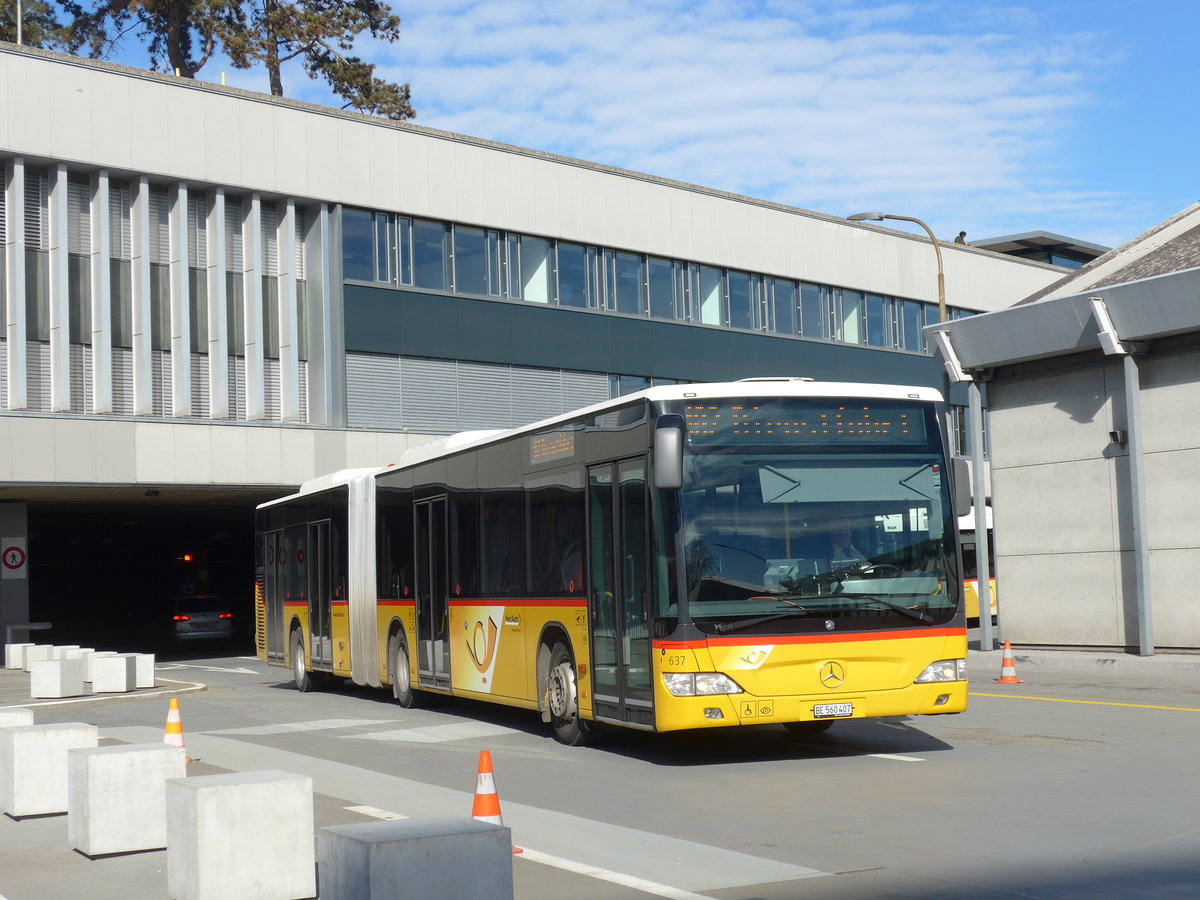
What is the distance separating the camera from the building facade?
32375 millimetres

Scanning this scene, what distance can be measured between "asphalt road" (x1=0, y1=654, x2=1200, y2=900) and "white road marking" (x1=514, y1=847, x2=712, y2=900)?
1.0 inches

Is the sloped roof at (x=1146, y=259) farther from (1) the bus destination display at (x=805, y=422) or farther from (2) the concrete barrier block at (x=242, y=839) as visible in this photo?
(2) the concrete barrier block at (x=242, y=839)

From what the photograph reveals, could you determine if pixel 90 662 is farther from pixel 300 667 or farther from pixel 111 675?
pixel 300 667

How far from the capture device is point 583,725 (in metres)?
14.3

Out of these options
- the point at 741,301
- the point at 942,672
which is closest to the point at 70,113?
the point at 741,301

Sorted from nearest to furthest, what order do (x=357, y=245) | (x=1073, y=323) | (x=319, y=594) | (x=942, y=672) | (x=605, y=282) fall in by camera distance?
(x=942, y=672)
(x=319, y=594)
(x=1073, y=323)
(x=357, y=245)
(x=605, y=282)

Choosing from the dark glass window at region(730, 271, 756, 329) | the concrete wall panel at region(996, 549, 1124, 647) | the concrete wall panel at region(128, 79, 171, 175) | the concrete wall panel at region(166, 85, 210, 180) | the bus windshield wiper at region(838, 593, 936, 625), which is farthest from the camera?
the dark glass window at region(730, 271, 756, 329)

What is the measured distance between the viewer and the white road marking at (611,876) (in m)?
7.42

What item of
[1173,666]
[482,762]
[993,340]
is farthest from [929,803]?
[993,340]

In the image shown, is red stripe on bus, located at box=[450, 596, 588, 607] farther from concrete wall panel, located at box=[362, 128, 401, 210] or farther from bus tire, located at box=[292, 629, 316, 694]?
concrete wall panel, located at box=[362, 128, 401, 210]

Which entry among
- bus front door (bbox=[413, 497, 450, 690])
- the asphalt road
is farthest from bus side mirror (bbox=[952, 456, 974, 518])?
bus front door (bbox=[413, 497, 450, 690])

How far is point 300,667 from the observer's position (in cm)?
2412

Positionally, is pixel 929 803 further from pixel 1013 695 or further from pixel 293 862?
pixel 1013 695

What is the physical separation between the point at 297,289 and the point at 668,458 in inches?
1031
